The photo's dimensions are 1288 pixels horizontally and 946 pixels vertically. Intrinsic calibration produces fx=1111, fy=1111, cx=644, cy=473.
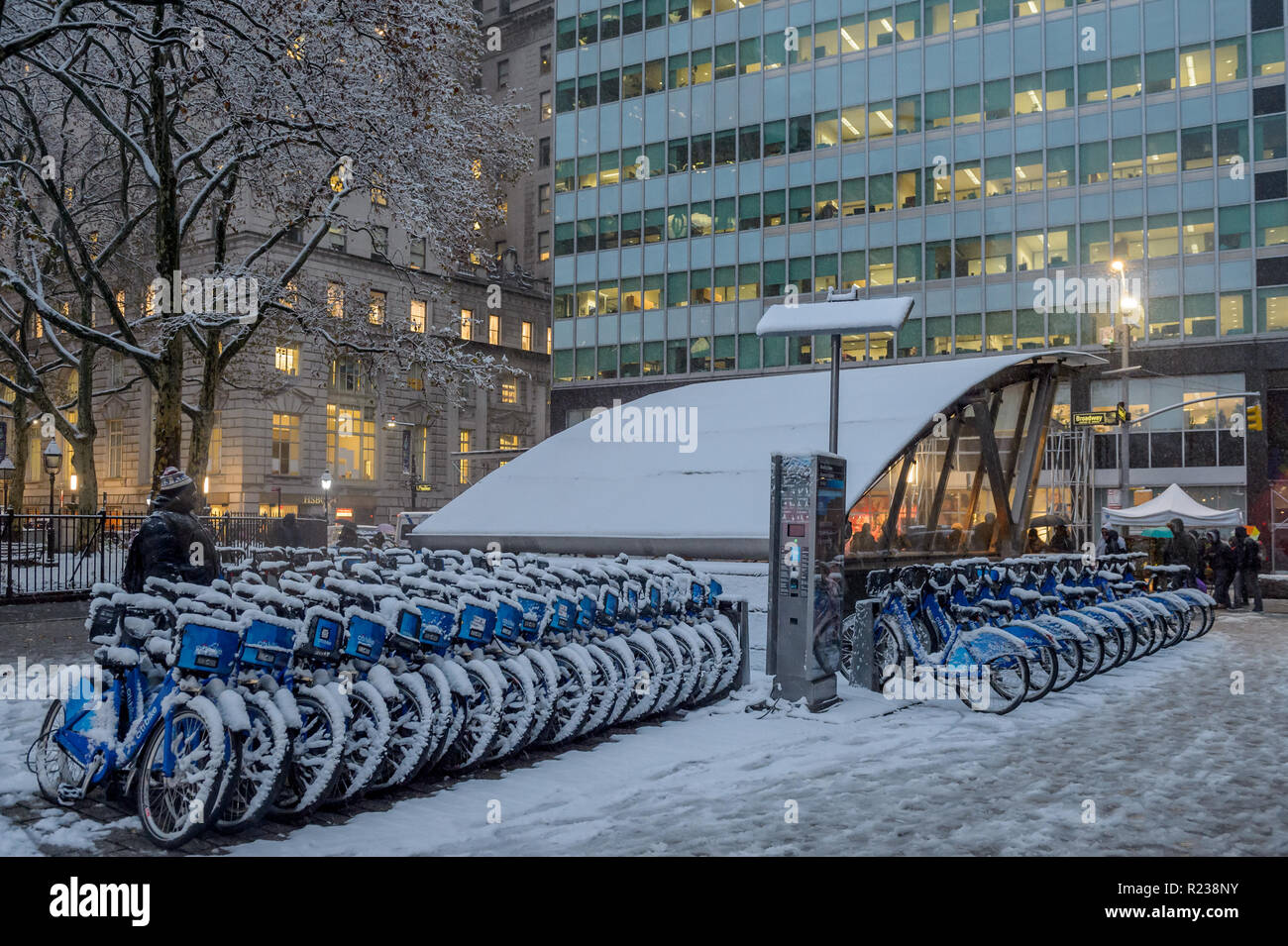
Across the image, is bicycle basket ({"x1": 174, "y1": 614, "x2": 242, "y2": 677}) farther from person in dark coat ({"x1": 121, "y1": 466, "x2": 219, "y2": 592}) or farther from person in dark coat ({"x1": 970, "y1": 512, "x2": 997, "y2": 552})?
person in dark coat ({"x1": 970, "y1": 512, "x2": 997, "y2": 552})

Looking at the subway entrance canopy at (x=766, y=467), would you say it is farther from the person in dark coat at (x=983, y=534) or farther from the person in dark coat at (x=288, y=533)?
the person in dark coat at (x=288, y=533)

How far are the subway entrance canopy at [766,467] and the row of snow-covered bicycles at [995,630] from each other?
98.6 inches

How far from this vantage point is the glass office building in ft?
125

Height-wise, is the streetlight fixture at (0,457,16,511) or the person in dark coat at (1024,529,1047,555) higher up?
the streetlight fixture at (0,457,16,511)

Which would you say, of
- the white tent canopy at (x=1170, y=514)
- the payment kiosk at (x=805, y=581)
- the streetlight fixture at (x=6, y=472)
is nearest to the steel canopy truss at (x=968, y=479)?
the payment kiosk at (x=805, y=581)

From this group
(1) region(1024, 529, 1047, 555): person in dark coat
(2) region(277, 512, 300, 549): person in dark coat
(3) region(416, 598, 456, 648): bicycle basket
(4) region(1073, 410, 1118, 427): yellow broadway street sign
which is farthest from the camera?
(4) region(1073, 410, 1118, 427): yellow broadway street sign

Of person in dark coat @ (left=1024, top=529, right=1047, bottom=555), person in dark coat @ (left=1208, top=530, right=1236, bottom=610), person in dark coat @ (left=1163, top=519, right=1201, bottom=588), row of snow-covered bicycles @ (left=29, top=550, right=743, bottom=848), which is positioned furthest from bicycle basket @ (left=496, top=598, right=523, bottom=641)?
person in dark coat @ (left=1208, top=530, right=1236, bottom=610)

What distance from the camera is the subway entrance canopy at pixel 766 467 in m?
15.4

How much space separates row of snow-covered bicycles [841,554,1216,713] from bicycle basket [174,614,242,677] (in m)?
6.74

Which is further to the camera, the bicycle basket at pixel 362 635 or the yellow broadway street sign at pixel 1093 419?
the yellow broadway street sign at pixel 1093 419

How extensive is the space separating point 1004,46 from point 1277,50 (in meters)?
8.83

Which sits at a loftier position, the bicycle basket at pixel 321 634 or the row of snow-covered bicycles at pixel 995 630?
the bicycle basket at pixel 321 634
